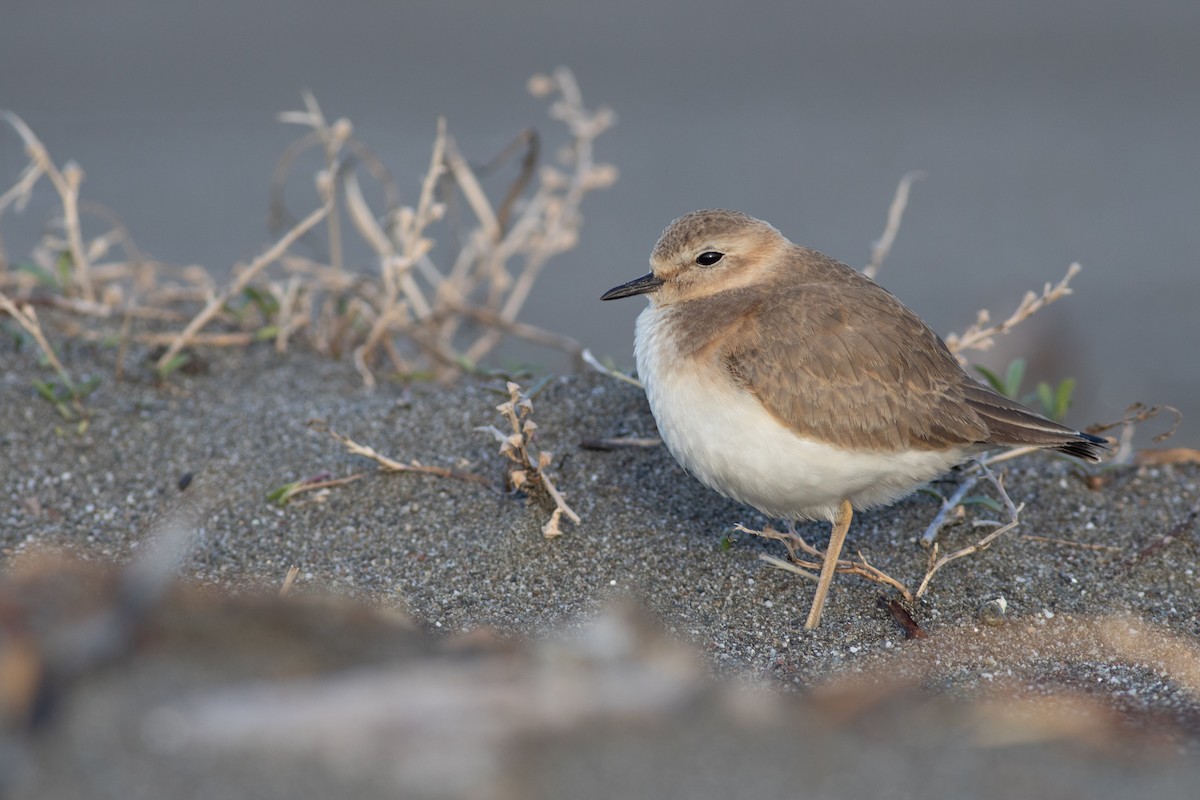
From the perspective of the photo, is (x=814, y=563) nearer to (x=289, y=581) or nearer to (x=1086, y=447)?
(x=1086, y=447)

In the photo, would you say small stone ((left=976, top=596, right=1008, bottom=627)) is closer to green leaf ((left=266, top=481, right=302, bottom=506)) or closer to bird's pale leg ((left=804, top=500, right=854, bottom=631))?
bird's pale leg ((left=804, top=500, right=854, bottom=631))

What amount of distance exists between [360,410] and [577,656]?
3.01m

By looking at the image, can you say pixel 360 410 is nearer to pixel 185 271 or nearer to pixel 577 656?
pixel 185 271

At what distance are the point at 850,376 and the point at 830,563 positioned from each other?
22.1 inches

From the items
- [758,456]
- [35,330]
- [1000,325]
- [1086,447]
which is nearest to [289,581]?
[758,456]

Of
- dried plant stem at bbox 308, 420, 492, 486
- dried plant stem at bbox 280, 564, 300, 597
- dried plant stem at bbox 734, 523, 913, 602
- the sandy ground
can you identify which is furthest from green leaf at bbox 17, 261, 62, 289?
dried plant stem at bbox 734, 523, 913, 602

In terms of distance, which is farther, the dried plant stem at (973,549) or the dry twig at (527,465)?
the dry twig at (527,465)

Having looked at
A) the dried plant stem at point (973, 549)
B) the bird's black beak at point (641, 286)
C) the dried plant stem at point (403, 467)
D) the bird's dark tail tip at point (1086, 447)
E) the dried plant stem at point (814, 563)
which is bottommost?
the dried plant stem at point (403, 467)

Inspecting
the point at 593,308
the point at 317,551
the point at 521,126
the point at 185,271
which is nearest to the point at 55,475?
the point at 317,551

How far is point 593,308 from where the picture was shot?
26.3 ft

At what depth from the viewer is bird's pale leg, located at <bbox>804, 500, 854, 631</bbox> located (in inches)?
141

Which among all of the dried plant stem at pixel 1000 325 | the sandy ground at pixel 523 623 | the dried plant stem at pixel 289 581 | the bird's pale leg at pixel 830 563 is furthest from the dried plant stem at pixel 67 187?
the dried plant stem at pixel 1000 325

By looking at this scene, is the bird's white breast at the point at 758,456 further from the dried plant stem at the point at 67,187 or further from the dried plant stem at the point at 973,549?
the dried plant stem at the point at 67,187

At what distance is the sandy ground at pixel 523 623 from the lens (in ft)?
5.53
